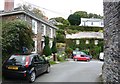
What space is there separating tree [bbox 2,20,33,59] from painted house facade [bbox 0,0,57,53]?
507 centimetres

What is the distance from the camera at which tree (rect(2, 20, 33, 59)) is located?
14797 millimetres

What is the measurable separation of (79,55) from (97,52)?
27.7ft

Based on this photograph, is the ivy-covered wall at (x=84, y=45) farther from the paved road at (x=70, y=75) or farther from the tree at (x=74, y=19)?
the paved road at (x=70, y=75)

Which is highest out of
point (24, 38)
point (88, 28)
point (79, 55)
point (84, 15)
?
point (84, 15)

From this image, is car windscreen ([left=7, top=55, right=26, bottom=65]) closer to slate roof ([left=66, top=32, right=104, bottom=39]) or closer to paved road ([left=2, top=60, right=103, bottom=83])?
paved road ([left=2, top=60, right=103, bottom=83])

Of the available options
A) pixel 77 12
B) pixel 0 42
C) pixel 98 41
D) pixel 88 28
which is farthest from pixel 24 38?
pixel 77 12

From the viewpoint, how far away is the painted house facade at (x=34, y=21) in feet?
68.7

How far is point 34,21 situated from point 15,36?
9.16 m

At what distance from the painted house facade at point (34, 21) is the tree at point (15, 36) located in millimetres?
5066

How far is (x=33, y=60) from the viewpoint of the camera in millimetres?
11516

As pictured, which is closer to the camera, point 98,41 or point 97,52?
point 97,52

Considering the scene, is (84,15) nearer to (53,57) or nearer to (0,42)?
(53,57)

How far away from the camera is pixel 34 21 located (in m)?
24.2

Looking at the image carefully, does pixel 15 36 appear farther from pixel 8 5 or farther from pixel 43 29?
pixel 43 29
